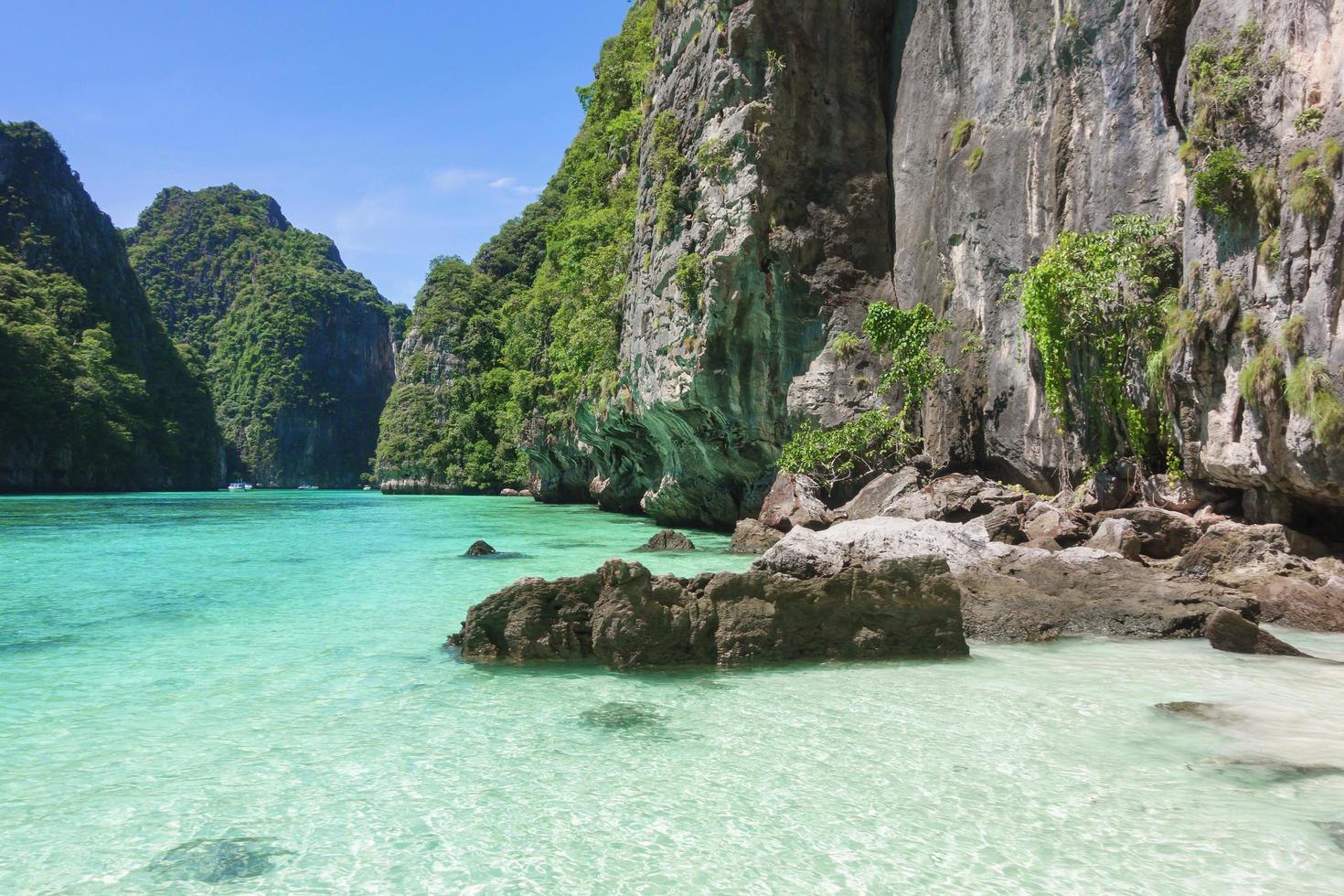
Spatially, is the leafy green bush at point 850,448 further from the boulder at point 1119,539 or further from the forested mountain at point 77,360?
the forested mountain at point 77,360

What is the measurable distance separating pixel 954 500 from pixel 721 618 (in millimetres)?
7692

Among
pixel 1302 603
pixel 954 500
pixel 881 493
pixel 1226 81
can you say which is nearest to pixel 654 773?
pixel 1302 603

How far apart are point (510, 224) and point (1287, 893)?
66.1m

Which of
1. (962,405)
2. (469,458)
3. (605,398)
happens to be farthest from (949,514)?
(469,458)

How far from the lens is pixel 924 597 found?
7.49 meters

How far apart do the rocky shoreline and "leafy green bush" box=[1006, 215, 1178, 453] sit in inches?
86.0

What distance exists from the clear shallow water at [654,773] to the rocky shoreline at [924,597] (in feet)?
1.07

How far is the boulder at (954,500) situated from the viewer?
13523 millimetres

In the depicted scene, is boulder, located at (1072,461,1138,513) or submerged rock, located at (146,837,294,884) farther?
boulder, located at (1072,461,1138,513)

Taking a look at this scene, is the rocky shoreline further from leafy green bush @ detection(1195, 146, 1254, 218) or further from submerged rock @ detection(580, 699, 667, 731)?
leafy green bush @ detection(1195, 146, 1254, 218)

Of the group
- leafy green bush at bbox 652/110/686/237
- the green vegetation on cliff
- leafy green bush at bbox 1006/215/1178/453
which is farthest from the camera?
the green vegetation on cliff

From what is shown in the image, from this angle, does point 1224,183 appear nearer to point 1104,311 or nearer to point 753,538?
point 1104,311

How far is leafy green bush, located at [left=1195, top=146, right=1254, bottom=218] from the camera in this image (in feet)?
32.0

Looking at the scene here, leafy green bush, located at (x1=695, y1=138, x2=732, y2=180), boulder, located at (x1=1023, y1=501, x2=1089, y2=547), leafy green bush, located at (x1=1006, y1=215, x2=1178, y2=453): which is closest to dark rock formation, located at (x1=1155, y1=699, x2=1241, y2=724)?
boulder, located at (x1=1023, y1=501, x2=1089, y2=547)
